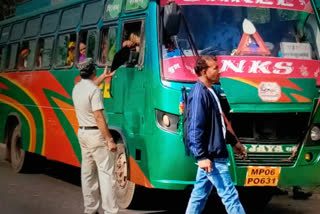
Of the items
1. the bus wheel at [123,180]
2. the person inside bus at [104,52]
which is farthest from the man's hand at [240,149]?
the person inside bus at [104,52]

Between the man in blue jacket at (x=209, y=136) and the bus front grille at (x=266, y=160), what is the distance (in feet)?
4.12

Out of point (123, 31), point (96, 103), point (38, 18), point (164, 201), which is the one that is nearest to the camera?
point (96, 103)

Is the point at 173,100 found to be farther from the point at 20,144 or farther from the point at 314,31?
the point at 20,144

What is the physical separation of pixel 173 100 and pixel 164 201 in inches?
115

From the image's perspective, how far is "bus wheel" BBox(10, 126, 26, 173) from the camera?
44.5 feet

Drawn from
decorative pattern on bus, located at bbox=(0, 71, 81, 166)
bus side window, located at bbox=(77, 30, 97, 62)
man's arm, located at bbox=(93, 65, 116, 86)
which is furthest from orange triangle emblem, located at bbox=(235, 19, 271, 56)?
decorative pattern on bus, located at bbox=(0, 71, 81, 166)

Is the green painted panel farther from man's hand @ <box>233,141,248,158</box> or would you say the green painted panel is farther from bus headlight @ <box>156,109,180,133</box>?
man's hand @ <box>233,141,248,158</box>

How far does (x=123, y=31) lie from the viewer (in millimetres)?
9422

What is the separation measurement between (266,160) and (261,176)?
0.64 ft

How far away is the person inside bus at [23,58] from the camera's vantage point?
13414 millimetres

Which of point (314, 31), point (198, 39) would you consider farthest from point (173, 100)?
point (314, 31)

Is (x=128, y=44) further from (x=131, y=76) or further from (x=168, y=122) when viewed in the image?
(x=168, y=122)

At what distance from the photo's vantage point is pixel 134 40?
912cm

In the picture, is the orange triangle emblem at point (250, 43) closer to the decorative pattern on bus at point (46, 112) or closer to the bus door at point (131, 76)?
the bus door at point (131, 76)
